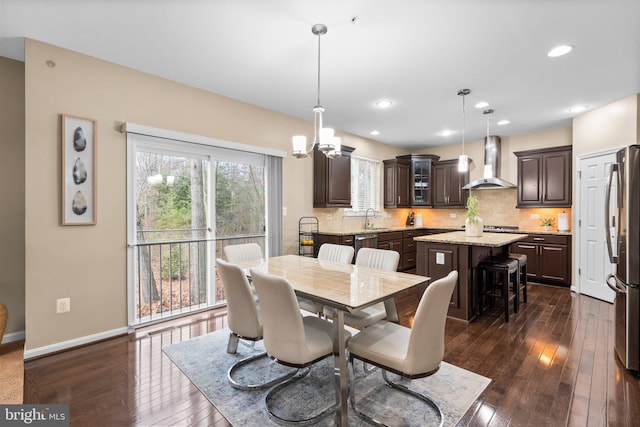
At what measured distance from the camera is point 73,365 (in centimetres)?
254

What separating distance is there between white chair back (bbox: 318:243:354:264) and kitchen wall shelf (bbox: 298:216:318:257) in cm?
148

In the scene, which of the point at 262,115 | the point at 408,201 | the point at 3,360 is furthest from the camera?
the point at 408,201

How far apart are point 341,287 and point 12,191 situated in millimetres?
3378

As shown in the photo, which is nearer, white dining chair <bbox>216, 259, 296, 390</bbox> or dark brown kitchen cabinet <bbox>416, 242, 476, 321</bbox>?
white dining chair <bbox>216, 259, 296, 390</bbox>

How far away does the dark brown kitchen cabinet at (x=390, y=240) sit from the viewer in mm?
5609

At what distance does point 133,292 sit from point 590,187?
620 cm

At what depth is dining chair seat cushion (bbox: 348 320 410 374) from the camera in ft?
5.57

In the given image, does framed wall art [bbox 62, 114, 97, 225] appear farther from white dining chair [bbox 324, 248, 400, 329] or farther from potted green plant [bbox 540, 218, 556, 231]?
potted green plant [bbox 540, 218, 556, 231]

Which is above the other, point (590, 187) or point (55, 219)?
point (590, 187)

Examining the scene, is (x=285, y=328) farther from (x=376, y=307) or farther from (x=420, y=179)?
(x=420, y=179)

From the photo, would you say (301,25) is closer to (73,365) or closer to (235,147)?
(235,147)

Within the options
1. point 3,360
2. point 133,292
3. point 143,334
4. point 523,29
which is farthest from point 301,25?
point 3,360

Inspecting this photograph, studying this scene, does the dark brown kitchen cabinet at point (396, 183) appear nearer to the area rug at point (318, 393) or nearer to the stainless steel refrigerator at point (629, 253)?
the stainless steel refrigerator at point (629, 253)

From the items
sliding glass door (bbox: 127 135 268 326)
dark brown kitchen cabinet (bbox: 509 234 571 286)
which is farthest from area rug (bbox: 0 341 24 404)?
dark brown kitchen cabinet (bbox: 509 234 571 286)
